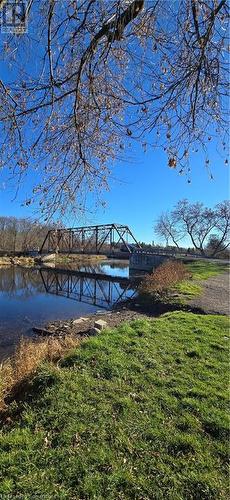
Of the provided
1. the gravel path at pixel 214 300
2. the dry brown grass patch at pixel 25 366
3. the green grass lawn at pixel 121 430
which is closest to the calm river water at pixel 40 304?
the dry brown grass patch at pixel 25 366

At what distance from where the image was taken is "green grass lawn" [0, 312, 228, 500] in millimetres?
2859

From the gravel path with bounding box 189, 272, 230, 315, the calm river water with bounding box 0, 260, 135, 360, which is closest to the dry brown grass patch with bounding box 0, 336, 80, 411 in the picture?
the calm river water with bounding box 0, 260, 135, 360

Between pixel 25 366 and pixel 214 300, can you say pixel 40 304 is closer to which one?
pixel 214 300

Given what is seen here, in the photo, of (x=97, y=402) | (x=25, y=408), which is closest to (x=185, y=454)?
(x=97, y=402)

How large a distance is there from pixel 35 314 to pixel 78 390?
11.3 metres

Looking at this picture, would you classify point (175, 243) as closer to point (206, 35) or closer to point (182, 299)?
point (182, 299)

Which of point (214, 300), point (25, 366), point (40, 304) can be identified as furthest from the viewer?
point (40, 304)

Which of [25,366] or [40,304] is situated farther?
[40,304]

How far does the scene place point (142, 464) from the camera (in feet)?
10.1

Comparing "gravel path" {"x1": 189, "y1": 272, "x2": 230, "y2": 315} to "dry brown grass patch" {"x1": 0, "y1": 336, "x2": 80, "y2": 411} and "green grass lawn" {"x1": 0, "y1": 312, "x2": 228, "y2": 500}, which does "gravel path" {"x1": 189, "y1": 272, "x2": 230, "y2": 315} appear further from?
"dry brown grass patch" {"x1": 0, "y1": 336, "x2": 80, "y2": 411}

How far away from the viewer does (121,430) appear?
11.6 ft

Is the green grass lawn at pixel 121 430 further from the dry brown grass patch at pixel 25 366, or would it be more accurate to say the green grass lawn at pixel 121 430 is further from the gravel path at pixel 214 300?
the gravel path at pixel 214 300

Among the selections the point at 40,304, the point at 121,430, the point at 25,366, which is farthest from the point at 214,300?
the point at 121,430

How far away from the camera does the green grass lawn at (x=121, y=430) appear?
9.38ft
